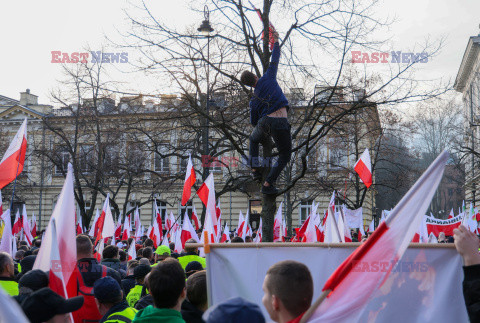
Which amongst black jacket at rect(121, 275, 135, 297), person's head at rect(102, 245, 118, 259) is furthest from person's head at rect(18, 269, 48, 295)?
person's head at rect(102, 245, 118, 259)

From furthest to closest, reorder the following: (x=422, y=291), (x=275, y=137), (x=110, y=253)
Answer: (x=110, y=253), (x=275, y=137), (x=422, y=291)

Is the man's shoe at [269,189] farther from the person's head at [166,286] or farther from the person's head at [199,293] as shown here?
the person's head at [166,286]

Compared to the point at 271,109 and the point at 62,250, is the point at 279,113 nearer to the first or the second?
the point at 271,109

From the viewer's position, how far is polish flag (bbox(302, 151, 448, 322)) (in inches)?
122

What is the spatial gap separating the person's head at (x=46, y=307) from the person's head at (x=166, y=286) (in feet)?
2.04

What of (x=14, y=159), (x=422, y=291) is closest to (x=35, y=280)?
(x=422, y=291)

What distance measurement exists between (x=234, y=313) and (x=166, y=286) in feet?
5.25

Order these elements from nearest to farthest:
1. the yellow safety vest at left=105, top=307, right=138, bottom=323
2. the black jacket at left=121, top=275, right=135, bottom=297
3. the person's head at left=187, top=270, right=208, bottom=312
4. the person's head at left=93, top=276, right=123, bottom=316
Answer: the person's head at left=187, top=270, right=208, bottom=312 → the yellow safety vest at left=105, top=307, right=138, bottom=323 → the person's head at left=93, top=276, right=123, bottom=316 → the black jacket at left=121, top=275, right=135, bottom=297

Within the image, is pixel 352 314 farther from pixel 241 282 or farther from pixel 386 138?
pixel 386 138

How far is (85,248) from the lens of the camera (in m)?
5.66

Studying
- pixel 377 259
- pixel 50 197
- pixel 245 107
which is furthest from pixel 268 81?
pixel 50 197

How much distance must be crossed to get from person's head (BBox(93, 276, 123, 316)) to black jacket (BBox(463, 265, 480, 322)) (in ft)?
9.42

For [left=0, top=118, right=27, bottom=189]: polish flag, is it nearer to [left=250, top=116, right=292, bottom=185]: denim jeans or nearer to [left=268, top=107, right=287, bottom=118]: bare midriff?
[left=250, top=116, right=292, bottom=185]: denim jeans

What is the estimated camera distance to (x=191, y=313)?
4.33 metres
